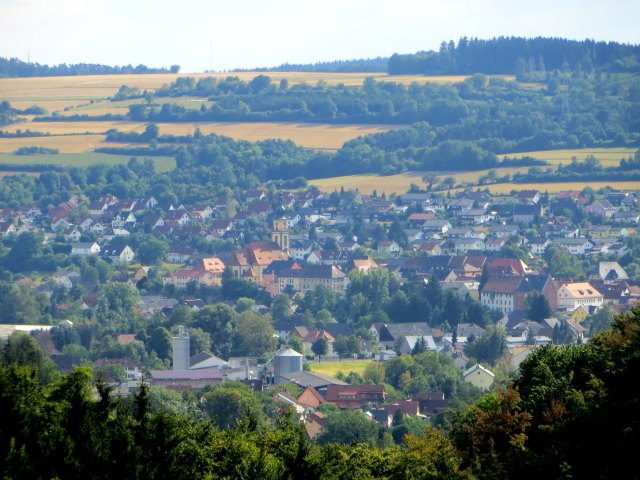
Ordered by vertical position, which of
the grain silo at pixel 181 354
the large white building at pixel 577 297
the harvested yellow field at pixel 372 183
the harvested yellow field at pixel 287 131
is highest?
the grain silo at pixel 181 354

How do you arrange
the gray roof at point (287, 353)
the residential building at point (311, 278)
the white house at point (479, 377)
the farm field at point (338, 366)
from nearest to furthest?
1. the white house at point (479, 377)
2. the gray roof at point (287, 353)
3. the farm field at point (338, 366)
4. the residential building at point (311, 278)

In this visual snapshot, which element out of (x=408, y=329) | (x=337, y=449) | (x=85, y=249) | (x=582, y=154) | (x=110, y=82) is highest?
(x=337, y=449)

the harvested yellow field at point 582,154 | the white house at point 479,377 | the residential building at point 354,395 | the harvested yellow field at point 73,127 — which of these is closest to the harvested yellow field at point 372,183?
the harvested yellow field at point 582,154

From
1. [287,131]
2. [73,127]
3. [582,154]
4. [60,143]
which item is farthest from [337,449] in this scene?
[287,131]

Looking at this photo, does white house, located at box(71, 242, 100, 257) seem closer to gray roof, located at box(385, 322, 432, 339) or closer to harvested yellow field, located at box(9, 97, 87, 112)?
gray roof, located at box(385, 322, 432, 339)

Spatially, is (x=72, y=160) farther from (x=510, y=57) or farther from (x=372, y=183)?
(x=510, y=57)

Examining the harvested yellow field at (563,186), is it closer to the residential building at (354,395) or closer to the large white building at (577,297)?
the large white building at (577,297)

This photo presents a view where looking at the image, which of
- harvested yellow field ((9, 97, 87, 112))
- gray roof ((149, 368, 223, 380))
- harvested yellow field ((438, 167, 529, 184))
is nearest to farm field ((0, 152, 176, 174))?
harvested yellow field ((9, 97, 87, 112))
